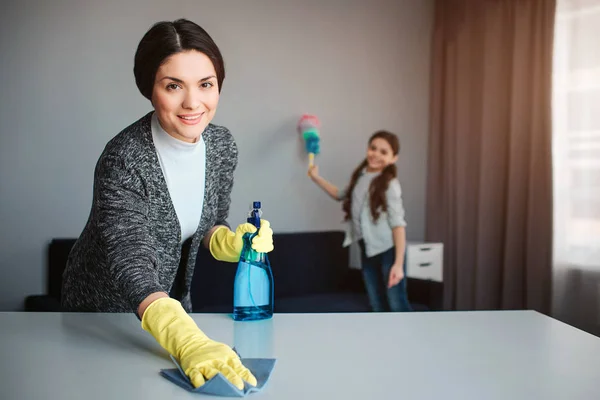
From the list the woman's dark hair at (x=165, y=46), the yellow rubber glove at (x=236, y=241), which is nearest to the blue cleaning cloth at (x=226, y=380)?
the yellow rubber glove at (x=236, y=241)

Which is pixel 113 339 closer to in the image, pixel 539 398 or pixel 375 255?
pixel 539 398

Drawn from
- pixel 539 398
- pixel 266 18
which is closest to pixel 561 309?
pixel 266 18

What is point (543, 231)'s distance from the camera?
9.89 feet

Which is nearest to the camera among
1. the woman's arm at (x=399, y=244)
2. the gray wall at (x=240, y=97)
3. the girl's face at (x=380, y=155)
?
the gray wall at (x=240, y=97)

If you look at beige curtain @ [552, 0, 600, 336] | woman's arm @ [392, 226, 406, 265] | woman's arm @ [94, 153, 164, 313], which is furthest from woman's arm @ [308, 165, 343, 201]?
woman's arm @ [94, 153, 164, 313]

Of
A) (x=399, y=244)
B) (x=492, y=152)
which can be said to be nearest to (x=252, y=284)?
(x=399, y=244)

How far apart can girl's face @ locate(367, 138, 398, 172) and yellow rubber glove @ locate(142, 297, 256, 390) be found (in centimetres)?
208

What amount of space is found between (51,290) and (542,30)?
2.61 m

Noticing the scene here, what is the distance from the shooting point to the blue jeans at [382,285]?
2.77 metres

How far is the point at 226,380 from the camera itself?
0.77 meters

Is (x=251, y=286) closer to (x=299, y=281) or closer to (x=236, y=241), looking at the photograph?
(x=236, y=241)

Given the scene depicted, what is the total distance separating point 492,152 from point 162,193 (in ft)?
8.31

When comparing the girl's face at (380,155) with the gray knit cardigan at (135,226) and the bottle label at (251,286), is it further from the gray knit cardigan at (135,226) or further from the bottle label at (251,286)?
the bottle label at (251,286)

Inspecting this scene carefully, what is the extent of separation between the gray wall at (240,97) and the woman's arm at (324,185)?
0.51ft
